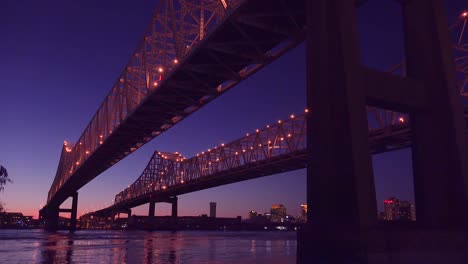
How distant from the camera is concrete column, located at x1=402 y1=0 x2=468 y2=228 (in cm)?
1212

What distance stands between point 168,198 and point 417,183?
123 m

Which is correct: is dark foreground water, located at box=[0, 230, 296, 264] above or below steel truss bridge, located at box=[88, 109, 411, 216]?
below

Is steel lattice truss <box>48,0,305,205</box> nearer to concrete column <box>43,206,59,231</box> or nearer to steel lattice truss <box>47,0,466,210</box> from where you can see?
steel lattice truss <box>47,0,466,210</box>

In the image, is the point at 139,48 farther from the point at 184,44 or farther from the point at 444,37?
the point at 444,37

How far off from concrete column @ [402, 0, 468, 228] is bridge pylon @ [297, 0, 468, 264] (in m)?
0.03

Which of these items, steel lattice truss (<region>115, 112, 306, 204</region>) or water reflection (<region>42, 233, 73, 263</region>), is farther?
steel lattice truss (<region>115, 112, 306, 204</region>)

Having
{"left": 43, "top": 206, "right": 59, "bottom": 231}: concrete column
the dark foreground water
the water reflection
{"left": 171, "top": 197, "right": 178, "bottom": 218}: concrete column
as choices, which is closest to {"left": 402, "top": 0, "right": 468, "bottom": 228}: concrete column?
the dark foreground water

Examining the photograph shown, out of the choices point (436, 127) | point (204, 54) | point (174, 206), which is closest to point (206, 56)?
point (204, 54)

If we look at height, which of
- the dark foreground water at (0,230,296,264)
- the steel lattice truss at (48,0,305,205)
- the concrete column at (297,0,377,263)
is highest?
the steel lattice truss at (48,0,305,205)

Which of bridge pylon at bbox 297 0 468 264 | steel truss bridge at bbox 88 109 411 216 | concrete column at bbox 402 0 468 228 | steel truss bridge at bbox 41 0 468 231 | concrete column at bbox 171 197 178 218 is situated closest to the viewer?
bridge pylon at bbox 297 0 468 264

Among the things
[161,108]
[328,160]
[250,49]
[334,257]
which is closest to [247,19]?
[250,49]

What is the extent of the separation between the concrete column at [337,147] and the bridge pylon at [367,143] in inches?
0.9

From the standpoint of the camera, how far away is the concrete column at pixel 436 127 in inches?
477

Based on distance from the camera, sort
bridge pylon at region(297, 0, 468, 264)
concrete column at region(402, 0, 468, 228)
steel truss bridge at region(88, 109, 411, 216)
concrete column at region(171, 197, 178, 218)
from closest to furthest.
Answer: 1. bridge pylon at region(297, 0, 468, 264)
2. concrete column at region(402, 0, 468, 228)
3. steel truss bridge at region(88, 109, 411, 216)
4. concrete column at region(171, 197, 178, 218)
